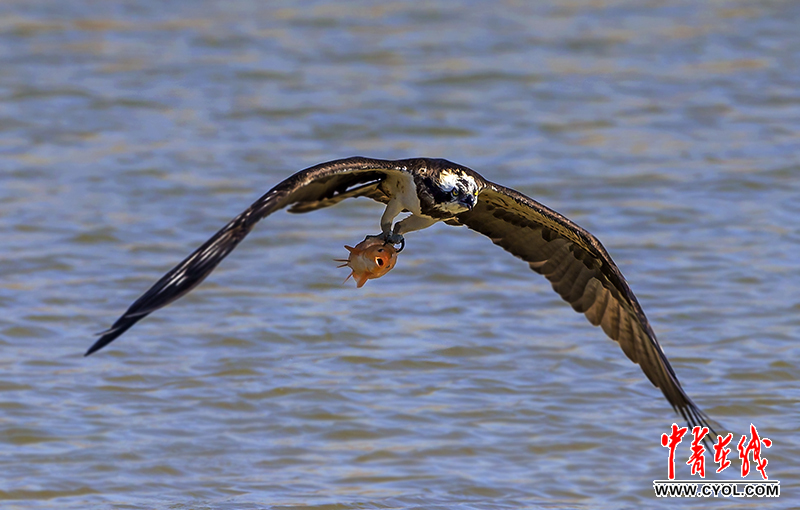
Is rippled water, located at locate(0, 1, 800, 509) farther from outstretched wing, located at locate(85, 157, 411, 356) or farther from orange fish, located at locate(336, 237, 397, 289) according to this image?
outstretched wing, located at locate(85, 157, 411, 356)

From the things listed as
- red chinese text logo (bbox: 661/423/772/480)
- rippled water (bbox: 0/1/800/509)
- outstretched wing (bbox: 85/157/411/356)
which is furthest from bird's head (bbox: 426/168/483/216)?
red chinese text logo (bbox: 661/423/772/480)

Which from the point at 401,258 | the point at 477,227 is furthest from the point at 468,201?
the point at 401,258

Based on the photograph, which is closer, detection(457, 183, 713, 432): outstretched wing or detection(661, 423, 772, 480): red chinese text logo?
A: detection(457, 183, 713, 432): outstretched wing

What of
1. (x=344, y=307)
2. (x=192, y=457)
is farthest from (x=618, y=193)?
(x=192, y=457)

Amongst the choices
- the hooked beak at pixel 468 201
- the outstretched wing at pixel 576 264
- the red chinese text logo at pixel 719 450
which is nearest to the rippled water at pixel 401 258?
the red chinese text logo at pixel 719 450

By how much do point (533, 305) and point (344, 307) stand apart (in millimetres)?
1237

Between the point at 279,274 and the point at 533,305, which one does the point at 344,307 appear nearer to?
the point at 279,274

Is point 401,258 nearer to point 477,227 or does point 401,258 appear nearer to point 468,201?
point 477,227

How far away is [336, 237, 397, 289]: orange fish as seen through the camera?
5.28m

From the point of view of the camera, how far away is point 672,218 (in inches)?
382

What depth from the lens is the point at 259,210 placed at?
181 inches
